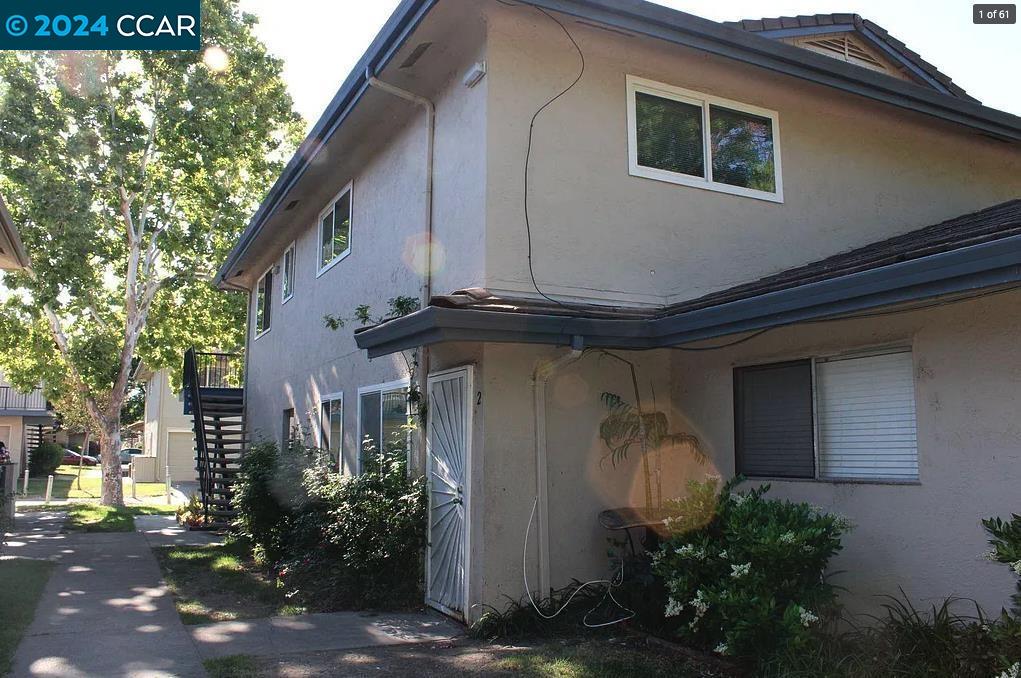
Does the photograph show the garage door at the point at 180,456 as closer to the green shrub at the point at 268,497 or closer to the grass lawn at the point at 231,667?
the green shrub at the point at 268,497

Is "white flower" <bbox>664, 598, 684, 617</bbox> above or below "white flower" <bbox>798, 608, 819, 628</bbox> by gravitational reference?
below

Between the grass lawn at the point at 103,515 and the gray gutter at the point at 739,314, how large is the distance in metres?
10.6

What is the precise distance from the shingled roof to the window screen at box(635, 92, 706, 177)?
7.43 ft

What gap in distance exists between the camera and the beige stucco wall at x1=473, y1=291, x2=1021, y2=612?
5.41 metres

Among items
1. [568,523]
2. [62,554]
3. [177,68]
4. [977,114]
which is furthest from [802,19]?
[177,68]

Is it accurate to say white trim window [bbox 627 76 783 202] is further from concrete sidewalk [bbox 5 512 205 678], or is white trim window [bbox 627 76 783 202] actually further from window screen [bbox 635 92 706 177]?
concrete sidewalk [bbox 5 512 205 678]

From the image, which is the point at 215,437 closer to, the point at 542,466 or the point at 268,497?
the point at 268,497

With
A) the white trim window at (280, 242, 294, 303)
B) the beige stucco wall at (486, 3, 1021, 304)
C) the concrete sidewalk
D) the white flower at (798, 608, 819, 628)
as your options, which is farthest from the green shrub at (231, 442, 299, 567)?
the white flower at (798, 608, 819, 628)

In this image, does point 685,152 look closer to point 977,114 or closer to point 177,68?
point 977,114

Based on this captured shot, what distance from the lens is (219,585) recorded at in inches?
366

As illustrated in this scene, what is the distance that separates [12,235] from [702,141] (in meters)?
7.60

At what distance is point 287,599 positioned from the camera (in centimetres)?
832

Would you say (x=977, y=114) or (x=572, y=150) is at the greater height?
(x=977, y=114)

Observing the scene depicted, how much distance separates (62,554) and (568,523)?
8355 millimetres
